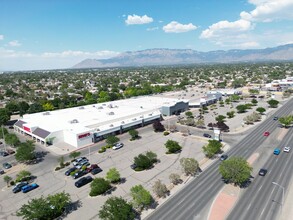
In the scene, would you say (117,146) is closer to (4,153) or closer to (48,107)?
(4,153)

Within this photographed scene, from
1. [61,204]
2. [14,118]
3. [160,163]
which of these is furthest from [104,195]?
[14,118]

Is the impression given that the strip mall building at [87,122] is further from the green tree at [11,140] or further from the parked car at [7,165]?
the parked car at [7,165]

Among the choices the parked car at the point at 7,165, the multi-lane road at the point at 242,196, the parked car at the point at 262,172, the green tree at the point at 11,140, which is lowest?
the parked car at the point at 7,165

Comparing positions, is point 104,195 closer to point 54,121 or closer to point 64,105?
point 54,121

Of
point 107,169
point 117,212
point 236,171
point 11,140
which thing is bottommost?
point 107,169

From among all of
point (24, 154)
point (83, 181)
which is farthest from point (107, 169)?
point (24, 154)

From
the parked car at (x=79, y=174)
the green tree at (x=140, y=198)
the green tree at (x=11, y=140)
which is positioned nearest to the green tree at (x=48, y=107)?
the green tree at (x=11, y=140)
